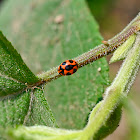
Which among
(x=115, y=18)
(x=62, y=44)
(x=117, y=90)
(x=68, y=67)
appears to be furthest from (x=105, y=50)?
(x=115, y=18)

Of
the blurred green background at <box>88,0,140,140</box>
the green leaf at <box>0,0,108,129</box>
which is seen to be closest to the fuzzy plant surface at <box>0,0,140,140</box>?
the green leaf at <box>0,0,108,129</box>

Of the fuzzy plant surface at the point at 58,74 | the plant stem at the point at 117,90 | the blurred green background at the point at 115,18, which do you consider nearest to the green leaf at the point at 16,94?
the fuzzy plant surface at the point at 58,74

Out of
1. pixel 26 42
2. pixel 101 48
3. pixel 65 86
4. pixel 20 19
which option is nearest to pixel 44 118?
pixel 101 48

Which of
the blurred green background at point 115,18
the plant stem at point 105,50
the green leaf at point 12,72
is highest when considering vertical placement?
the green leaf at point 12,72

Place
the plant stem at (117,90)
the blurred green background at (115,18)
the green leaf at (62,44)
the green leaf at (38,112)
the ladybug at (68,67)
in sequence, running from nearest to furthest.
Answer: the plant stem at (117,90) < the green leaf at (38,112) < the ladybug at (68,67) < the green leaf at (62,44) < the blurred green background at (115,18)

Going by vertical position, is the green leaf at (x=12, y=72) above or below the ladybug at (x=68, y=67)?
above

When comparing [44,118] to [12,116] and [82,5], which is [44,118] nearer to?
[12,116]

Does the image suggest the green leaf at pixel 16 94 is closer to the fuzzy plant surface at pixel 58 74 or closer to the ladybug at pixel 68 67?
the fuzzy plant surface at pixel 58 74
